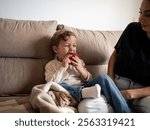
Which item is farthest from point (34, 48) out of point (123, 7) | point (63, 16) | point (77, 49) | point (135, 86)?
point (123, 7)

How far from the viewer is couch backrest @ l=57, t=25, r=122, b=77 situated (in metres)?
1.67

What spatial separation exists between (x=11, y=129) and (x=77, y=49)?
76cm

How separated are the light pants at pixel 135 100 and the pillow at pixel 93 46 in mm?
283

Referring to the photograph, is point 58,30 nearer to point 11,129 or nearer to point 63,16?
point 63,16

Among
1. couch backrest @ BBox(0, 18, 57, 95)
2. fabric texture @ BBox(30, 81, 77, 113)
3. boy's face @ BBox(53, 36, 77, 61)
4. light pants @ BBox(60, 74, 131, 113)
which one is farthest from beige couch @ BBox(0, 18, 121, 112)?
light pants @ BBox(60, 74, 131, 113)

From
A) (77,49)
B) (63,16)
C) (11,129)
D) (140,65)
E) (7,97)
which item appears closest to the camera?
(11,129)

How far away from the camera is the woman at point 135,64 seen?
1.29 m

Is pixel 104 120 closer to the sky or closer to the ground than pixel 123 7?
closer to the ground

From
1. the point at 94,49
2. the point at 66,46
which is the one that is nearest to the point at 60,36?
the point at 66,46

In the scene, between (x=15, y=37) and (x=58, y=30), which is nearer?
(x=15, y=37)

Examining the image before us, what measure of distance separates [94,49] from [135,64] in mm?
402

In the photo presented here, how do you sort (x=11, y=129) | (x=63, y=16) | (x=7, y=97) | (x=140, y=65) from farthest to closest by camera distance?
(x=63, y=16), (x=7, y=97), (x=140, y=65), (x=11, y=129)

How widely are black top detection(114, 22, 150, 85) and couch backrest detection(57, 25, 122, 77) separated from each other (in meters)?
0.26

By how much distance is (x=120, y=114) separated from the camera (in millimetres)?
1126
